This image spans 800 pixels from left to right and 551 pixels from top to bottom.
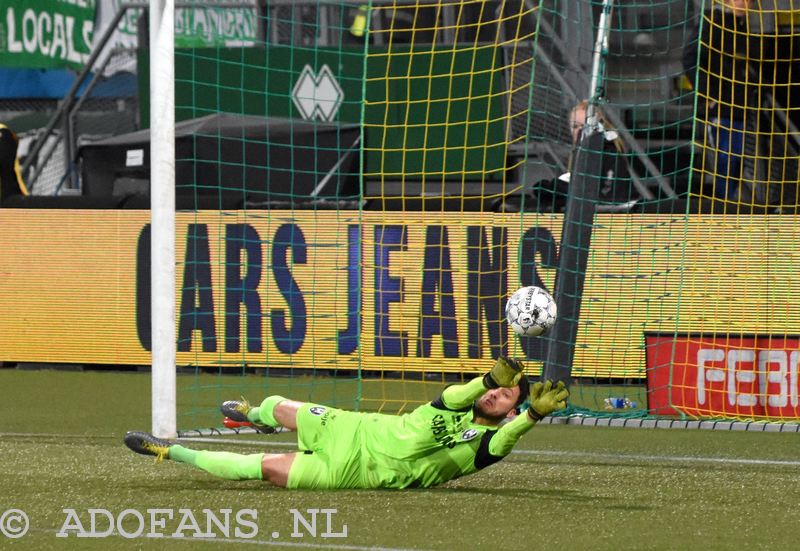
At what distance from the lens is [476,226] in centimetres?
1205

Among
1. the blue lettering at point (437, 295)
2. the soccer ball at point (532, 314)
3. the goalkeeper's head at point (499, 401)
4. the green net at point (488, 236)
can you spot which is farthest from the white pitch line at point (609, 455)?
the blue lettering at point (437, 295)

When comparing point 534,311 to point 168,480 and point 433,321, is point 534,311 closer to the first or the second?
point 168,480

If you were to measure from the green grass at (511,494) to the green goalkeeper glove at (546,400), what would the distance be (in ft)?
1.44

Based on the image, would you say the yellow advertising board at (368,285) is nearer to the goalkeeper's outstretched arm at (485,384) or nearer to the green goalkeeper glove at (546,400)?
the goalkeeper's outstretched arm at (485,384)

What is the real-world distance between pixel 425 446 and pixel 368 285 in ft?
18.5

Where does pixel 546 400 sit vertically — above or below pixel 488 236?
below

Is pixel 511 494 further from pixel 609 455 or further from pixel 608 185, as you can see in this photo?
pixel 608 185

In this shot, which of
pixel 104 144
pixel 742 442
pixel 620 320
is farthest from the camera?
pixel 104 144

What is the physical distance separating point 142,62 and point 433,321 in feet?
15.5

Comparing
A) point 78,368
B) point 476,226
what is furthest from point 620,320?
point 78,368

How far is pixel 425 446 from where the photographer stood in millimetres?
6941

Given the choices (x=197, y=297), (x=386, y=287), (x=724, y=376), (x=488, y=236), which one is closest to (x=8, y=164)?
(x=197, y=297)

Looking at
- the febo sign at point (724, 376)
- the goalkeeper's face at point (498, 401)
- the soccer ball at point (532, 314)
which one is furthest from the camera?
the febo sign at point (724, 376)

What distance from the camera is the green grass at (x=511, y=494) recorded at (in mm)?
5863
